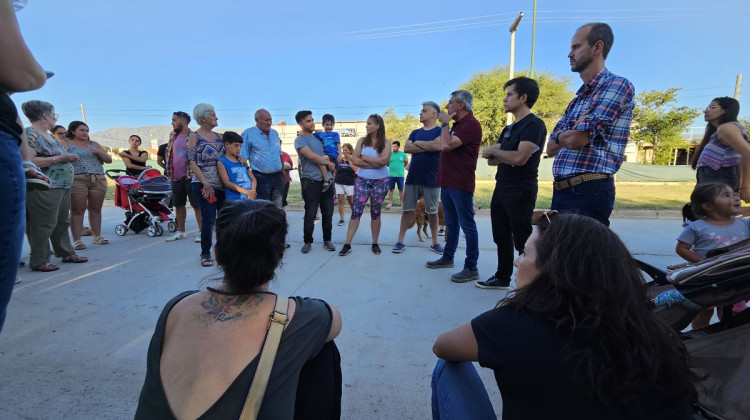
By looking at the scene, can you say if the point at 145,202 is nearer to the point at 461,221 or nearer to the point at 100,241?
the point at 100,241

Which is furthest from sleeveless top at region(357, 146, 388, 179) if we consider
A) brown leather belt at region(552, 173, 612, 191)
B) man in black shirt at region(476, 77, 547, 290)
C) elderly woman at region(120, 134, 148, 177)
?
elderly woman at region(120, 134, 148, 177)

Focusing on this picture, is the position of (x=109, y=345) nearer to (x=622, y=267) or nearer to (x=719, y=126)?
(x=622, y=267)

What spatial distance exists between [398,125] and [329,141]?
130 ft

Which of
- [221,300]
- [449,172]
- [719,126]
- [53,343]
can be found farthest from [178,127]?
[719,126]

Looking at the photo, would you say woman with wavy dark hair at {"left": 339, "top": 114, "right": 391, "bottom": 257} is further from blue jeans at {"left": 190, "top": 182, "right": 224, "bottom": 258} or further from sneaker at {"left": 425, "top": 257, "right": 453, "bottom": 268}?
blue jeans at {"left": 190, "top": 182, "right": 224, "bottom": 258}

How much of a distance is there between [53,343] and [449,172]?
3.67 m

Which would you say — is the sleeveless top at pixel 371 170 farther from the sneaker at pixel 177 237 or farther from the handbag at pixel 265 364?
the handbag at pixel 265 364

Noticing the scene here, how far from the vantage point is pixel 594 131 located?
2.51m

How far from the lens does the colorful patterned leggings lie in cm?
482

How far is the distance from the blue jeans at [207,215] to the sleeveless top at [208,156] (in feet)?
0.47

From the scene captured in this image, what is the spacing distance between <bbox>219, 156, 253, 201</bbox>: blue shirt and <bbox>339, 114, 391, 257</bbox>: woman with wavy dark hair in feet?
4.55

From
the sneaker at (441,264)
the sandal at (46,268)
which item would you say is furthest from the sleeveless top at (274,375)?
the sandal at (46,268)

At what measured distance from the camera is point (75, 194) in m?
4.98

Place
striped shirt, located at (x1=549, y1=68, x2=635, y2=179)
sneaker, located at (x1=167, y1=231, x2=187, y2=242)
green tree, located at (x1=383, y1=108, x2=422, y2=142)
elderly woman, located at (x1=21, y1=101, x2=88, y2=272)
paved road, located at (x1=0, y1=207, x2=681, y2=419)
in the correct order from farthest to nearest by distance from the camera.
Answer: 1. green tree, located at (x1=383, y1=108, x2=422, y2=142)
2. sneaker, located at (x1=167, y1=231, x2=187, y2=242)
3. elderly woman, located at (x1=21, y1=101, x2=88, y2=272)
4. striped shirt, located at (x1=549, y1=68, x2=635, y2=179)
5. paved road, located at (x1=0, y1=207, x2=681, y2=419)
